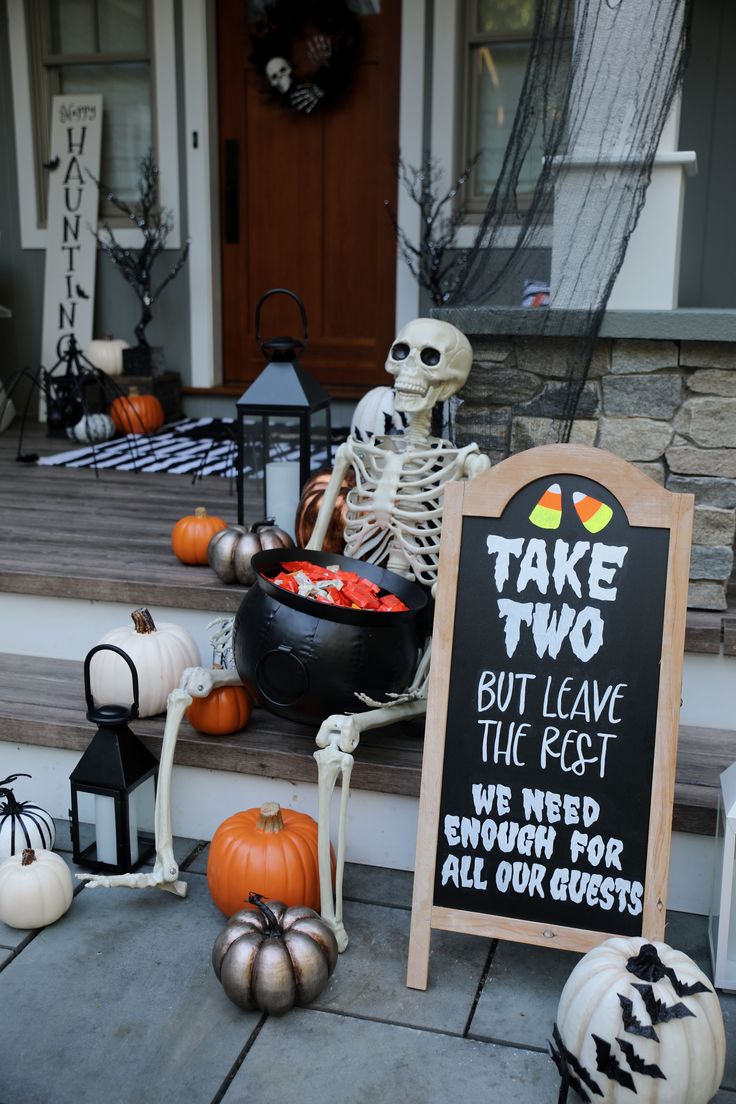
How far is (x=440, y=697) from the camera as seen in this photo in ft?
6.59

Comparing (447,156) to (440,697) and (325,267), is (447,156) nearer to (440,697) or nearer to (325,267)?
(325,267)

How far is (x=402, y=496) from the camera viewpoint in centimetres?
244

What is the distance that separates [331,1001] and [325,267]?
4408 mm

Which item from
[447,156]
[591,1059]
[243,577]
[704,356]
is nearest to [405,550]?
[243,577]

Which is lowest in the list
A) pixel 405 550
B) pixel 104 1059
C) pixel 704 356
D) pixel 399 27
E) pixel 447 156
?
pixel 104 1059

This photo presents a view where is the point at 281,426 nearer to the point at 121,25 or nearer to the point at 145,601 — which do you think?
the point at 145,601

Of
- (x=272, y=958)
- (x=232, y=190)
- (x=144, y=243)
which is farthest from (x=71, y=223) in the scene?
(x=272, y=958)

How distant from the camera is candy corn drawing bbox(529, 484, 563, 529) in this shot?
1963 millimetres

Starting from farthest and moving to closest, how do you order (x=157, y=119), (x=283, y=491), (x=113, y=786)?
(x=157, y=119) < (x=283, y=491) < (x=113, y=786)

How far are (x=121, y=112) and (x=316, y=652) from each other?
15.0 ft

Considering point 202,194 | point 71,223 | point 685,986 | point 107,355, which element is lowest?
point 685,986

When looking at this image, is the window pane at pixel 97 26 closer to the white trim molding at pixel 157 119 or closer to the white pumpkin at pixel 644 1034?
the white trim molding at pixel 157 119

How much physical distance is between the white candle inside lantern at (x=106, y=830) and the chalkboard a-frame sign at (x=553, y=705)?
2.30 ft

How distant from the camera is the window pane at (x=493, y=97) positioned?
5164 mm
